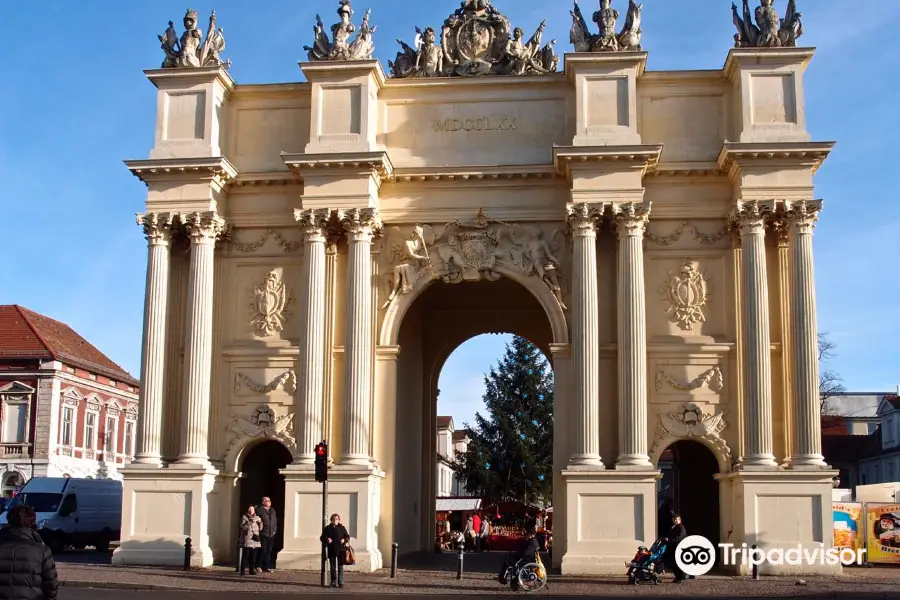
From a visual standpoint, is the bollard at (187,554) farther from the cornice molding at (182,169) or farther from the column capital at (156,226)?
the cornice molding at (182,169)

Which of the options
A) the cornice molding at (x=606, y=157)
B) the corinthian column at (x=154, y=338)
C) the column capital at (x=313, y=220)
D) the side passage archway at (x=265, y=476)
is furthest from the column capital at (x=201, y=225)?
the cornice molding at (x=606, y=157)

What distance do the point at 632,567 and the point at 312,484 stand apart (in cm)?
745

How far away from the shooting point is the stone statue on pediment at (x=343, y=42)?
28203 millimetres

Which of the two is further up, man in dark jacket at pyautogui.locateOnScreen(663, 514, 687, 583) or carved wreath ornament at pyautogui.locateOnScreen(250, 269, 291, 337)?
carved wreath ornament at pyautogui.locateOnScreen(250, 269, 291, 337)

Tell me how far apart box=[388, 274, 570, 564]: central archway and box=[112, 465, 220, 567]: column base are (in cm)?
472

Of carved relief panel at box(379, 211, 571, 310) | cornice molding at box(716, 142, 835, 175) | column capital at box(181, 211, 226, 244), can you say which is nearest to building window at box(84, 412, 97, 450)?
column capital at box(181, 211, 226, 244)

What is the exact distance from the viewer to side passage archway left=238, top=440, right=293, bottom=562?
29531 millimetres

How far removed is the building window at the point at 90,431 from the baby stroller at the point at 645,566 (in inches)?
1410

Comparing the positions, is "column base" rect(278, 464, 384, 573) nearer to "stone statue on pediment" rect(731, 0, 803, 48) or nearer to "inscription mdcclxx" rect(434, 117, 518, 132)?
"inscription mdcclxx" rect(434, 117, 518, 132)

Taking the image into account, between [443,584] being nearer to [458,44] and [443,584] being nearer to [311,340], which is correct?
[311,340]

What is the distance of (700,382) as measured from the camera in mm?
26891

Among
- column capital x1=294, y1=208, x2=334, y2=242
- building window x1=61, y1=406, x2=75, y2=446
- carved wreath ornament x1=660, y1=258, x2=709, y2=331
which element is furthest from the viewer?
building window x1=61, y1=406, x2=75, y2=446

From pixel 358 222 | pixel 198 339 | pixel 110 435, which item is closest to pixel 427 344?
pixel 358 222

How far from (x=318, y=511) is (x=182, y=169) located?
883 cm
